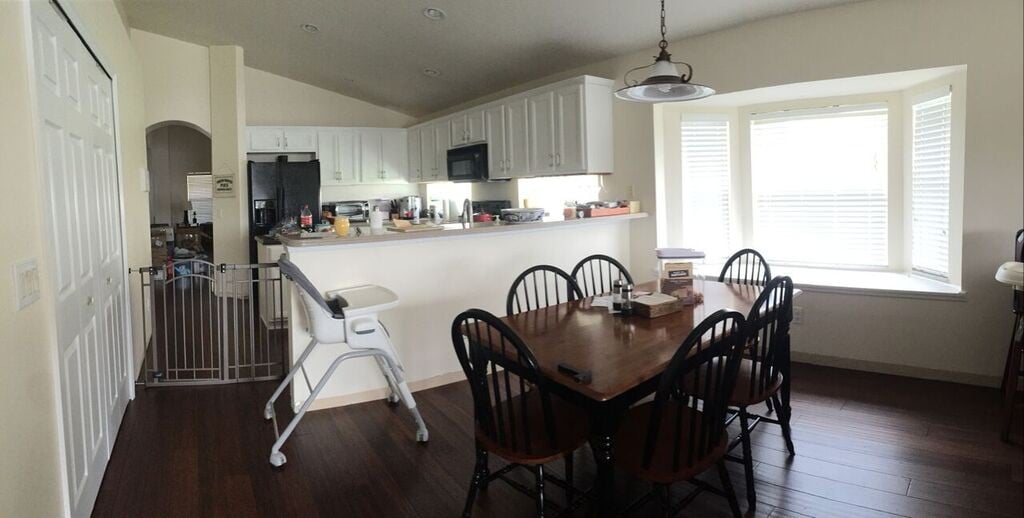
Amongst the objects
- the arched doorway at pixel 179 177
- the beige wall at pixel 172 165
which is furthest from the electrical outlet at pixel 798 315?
the beige wall at pixel 172 165

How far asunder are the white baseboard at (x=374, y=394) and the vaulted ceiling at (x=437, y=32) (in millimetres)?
2548

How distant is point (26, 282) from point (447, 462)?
66.8 inches

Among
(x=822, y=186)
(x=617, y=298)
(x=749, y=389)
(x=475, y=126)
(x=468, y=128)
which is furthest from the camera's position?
(x=468, y=128)

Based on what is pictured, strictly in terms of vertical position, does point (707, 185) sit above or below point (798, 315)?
above

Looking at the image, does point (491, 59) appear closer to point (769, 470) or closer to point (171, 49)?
point (171, 49)

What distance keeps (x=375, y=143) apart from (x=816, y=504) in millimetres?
6203

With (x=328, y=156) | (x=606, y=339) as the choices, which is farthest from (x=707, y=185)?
(x=328, y=156)

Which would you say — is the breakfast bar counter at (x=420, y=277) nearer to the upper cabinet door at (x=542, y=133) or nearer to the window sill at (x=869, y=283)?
the upper cabinet door at (x=542, y=133)

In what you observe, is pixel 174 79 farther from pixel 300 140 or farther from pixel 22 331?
pixel 22 331

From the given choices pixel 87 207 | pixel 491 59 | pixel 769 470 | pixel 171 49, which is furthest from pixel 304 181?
pixel 769 470

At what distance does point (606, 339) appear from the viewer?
2.18 meters

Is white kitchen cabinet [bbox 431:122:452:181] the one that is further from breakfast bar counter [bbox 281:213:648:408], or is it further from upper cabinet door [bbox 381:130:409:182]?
breakfast bar counter [bbox 281:213:648:408]

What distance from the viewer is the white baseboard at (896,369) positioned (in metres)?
3.27

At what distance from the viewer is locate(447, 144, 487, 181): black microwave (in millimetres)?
5578
